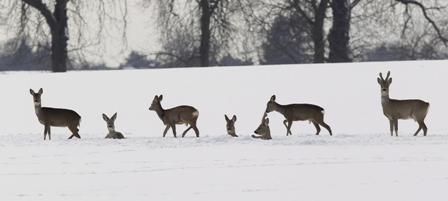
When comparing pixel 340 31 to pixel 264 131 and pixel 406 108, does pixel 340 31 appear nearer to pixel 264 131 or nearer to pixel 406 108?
pixel 406 108

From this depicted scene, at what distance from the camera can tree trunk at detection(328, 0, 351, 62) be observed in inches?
1105

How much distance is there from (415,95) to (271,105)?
457 cm

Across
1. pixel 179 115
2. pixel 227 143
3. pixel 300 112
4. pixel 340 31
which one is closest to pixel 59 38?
pixel 340 31

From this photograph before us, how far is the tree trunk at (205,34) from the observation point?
96.6ft

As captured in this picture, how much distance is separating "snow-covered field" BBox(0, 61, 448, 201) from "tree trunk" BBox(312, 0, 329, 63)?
12523 mm

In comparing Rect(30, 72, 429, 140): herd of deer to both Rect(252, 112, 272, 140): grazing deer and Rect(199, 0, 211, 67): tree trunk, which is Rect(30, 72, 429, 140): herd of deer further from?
Rect(199, 0, 211, 67): tree trunk

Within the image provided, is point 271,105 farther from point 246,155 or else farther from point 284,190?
point 284,190

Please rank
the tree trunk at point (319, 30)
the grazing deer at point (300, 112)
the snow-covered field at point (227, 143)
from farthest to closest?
the tree trunk at point (319, 30) → the grazing deer at point (300, 112) → the snow-covered field at point (227, 143)

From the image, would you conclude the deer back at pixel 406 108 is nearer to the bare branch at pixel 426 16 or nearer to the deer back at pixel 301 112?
the deer back at pixel 301 112

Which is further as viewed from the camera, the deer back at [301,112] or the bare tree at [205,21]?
the bare tree at [205,21]

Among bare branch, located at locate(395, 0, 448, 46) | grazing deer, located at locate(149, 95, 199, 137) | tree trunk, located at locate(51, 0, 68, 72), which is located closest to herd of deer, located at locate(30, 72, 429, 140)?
grazing deer, located at locate(149, 95, 199, 137)

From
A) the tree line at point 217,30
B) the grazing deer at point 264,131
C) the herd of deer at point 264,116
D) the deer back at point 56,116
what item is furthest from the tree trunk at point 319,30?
the deer back at point 56,116

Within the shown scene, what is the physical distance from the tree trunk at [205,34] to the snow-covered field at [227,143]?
805cm

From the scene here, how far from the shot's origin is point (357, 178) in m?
10.2
